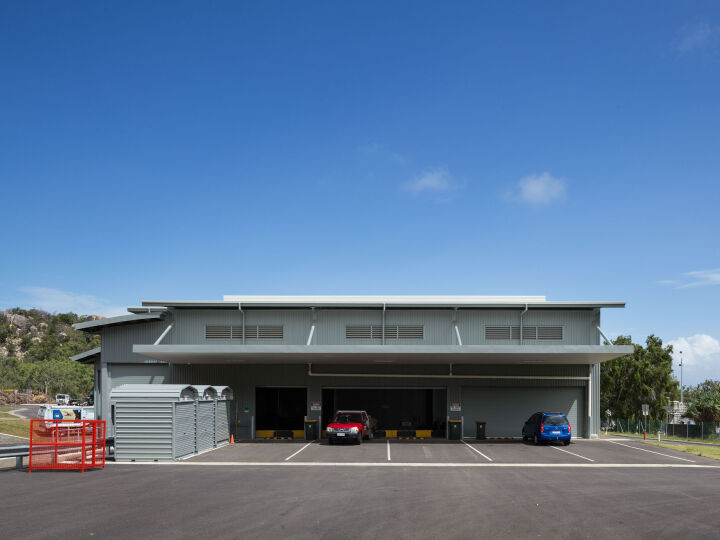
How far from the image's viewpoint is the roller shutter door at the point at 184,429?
2205 cm

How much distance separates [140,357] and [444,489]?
2113 cm

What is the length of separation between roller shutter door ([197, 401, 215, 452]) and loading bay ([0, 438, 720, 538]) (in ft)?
4.02

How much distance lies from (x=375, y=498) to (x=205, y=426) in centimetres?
1269

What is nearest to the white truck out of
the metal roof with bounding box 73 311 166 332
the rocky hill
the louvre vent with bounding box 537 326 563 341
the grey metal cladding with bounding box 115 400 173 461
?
the metal roof with bounding box 73 311 166 332

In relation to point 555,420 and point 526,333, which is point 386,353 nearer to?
point 555,420

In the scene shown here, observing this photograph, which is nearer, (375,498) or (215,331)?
(375,498)

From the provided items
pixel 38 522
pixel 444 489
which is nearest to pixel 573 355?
pixel 444 489

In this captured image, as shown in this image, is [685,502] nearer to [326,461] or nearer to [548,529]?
[548,529]

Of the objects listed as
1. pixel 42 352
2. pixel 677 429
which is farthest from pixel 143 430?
pixel 42 352

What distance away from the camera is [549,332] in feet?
107

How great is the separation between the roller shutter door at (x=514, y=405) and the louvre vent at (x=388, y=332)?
12.5 feet

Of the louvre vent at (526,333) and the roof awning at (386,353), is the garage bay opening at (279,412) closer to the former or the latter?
the roof awning at (386,353)

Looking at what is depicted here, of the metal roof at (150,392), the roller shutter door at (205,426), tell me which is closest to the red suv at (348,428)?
the roller shutter door at (205,426)

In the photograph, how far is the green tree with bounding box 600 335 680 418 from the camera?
56.6 metres
